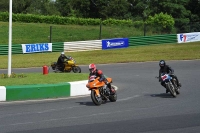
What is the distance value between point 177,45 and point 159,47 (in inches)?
72.5

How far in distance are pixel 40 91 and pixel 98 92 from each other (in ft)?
7.34

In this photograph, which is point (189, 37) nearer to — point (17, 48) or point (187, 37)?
point (187, 37)

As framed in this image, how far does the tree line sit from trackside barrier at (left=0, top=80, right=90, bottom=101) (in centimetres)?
5156

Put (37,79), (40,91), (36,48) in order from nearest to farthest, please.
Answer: (40,91)
(37,79)
(36,48)

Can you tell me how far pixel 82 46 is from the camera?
38.5 metres

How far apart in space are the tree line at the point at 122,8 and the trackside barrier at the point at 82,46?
2923cm

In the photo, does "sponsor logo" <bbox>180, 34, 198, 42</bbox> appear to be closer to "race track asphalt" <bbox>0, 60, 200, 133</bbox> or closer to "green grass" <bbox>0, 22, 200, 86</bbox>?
"green grass" <bbox>0, 22, 200, 86</bbox>

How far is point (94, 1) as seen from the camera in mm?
75250

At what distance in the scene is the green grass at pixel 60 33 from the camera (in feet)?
145

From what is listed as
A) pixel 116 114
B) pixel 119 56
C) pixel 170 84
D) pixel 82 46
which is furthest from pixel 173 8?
pixel 116 114

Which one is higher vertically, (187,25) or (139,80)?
(187,25)

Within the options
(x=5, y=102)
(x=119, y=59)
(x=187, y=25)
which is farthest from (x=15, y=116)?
(x=187, y=25)

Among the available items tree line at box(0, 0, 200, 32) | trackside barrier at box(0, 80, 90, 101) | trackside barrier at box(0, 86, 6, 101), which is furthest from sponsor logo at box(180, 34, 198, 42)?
trackside barrier at box(0, 86, 6, 101)

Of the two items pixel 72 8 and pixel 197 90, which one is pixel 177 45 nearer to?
pixel 197 90
